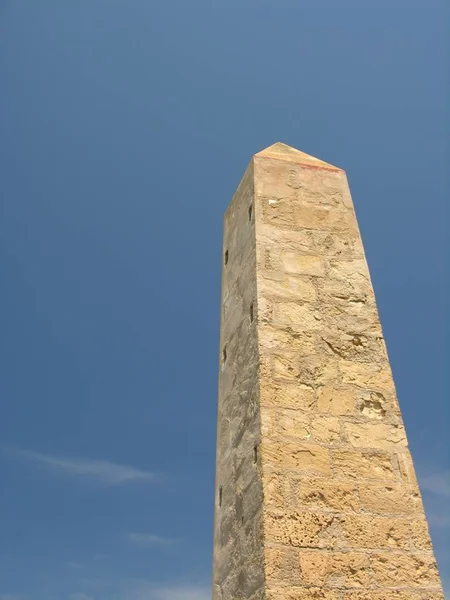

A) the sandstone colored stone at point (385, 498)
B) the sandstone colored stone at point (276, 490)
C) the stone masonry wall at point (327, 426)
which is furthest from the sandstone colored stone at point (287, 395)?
the sandstone colored stone at point (385, 498)

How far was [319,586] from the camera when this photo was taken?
3.09 m

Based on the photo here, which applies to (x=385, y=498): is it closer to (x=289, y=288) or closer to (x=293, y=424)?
(x=293, y=424)

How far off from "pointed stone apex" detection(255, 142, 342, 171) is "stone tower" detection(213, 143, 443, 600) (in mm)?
246

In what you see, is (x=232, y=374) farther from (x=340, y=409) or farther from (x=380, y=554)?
(x=380, y=554)

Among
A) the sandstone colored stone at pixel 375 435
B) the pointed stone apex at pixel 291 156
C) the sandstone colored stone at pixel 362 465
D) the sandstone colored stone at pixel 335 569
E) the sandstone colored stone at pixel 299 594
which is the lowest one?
the sandstone colored stone at pixel 299 594

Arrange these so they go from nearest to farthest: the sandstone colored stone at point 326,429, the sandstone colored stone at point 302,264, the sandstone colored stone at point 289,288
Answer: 1. the sandstone colored stone at point 326,429
2. the sandstone colored stone at point 289,288
3. the sandstone colored stone at point 302,264

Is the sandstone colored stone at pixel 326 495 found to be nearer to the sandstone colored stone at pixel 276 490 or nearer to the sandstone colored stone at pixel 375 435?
the sandstone colored stone at pixel 276 490

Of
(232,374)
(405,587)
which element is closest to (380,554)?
(405,587)

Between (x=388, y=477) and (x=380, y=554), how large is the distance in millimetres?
512

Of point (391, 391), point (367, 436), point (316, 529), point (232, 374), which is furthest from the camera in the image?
point (232, 374)

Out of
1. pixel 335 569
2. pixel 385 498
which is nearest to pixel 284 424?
pixel 385 498

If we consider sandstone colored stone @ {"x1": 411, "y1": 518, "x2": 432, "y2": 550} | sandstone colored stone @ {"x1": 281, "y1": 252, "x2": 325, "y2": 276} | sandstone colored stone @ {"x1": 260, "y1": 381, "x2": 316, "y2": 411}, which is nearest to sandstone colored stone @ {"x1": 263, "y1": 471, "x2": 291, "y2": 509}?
sandstone colored stone @ {"x1": 260, "y1": 381, "x2": 316, "y2": 411}

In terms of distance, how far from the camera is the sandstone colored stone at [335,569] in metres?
3.11

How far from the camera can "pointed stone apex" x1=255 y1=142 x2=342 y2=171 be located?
5.51 m
